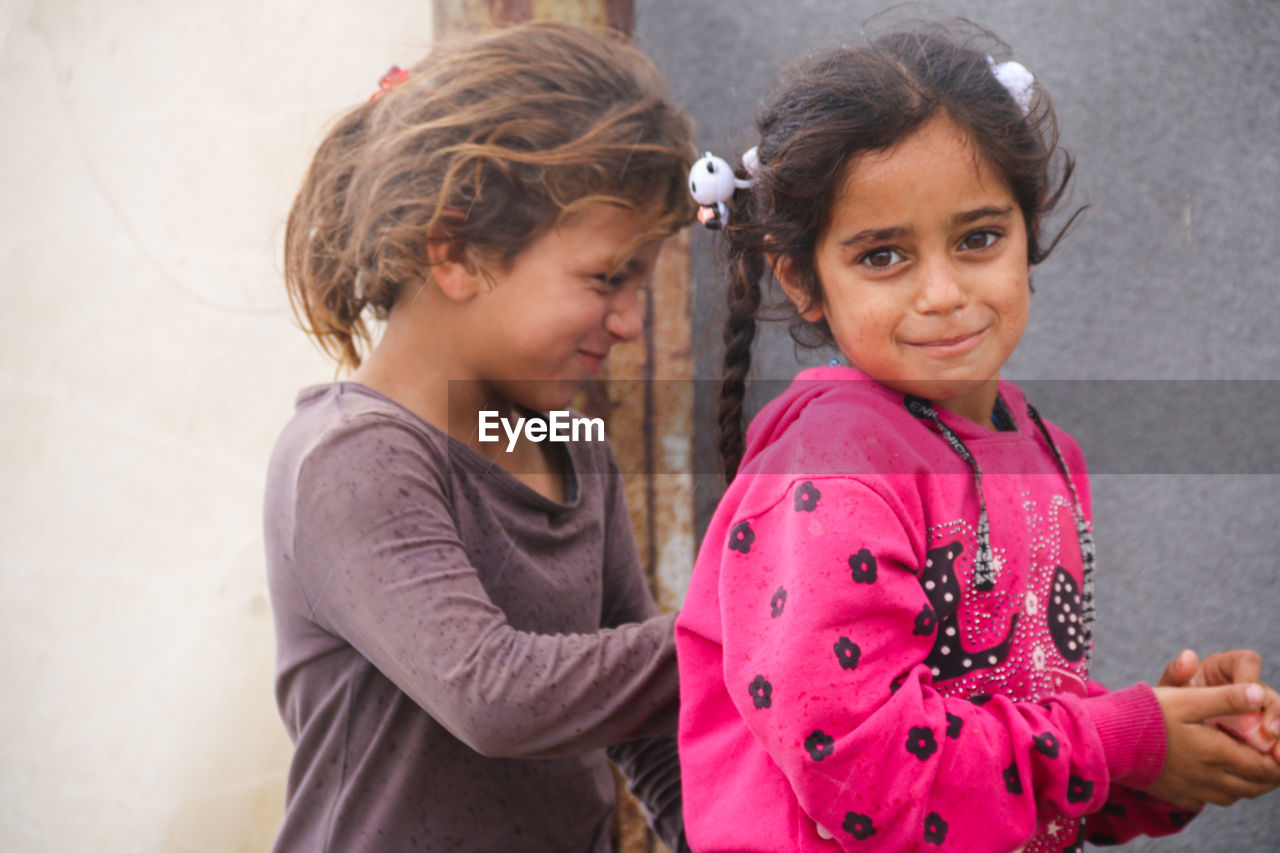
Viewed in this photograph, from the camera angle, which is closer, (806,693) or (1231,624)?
(806,693)

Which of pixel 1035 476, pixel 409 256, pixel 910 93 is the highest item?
pixel 910 93

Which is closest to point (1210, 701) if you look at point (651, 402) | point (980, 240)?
point (980, 240)

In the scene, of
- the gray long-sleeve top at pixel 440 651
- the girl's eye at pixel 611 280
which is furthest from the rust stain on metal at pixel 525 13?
the gray long-sleeve top at pixel 440 651

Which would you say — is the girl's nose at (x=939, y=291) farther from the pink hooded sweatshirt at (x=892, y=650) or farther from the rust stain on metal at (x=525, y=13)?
the rust stain on metal at (x=525, y=13)

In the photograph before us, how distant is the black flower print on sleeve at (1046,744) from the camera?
71 cm

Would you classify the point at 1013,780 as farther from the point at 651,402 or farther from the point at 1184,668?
the point at 651,402

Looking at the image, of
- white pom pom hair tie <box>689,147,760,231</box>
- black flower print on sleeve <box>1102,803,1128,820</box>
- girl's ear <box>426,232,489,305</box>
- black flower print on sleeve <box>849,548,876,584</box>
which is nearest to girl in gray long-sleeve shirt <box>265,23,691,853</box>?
girl's ear <box>426,232,489,305</box>

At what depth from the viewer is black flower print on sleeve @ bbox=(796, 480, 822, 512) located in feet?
2.34

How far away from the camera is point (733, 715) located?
80cm

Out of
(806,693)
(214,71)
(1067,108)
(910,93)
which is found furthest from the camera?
(214,71)

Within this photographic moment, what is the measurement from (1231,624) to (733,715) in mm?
667

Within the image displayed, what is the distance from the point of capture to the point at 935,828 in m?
0.70

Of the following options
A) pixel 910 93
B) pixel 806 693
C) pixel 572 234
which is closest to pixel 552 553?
pixel 572 234

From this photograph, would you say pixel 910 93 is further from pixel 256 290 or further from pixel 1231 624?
pixel 256 290
